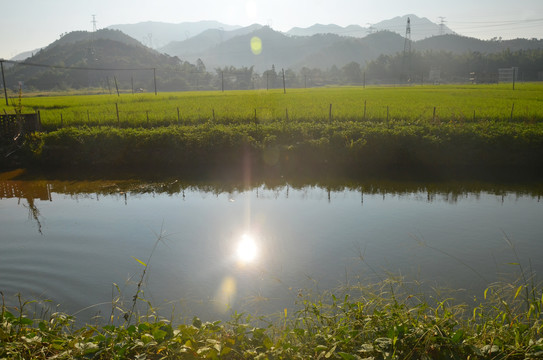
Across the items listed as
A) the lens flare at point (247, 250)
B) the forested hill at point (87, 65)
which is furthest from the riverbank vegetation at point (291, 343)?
the forested hill at point (87, 65)

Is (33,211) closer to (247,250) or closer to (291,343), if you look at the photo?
(247,250)

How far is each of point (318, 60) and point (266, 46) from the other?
5706 cm

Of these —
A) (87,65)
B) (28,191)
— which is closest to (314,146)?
(28,191)

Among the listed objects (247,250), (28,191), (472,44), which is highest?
(472,44)

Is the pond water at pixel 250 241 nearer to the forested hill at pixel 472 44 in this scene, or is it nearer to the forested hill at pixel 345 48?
the forested hill at pixel 345 48

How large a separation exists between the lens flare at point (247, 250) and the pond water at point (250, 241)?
0.02m

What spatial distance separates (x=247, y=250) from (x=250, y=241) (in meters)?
0.46

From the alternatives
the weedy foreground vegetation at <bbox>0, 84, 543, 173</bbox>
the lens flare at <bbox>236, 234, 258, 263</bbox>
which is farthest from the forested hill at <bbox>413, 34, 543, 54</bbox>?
the lens flare at <bbox>236, 234, 258, 263</bbox>

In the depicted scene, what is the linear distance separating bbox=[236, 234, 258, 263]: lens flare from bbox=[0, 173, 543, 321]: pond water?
0.06ft

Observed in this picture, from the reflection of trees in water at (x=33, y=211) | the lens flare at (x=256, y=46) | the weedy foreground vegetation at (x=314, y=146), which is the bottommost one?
the reflection of trees in water at (x=33, y=211)

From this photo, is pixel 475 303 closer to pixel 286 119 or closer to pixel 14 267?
pixel 14 267

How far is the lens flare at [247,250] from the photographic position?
6.93 metres

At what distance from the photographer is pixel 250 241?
7.73m

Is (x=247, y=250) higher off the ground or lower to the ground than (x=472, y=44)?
lower
